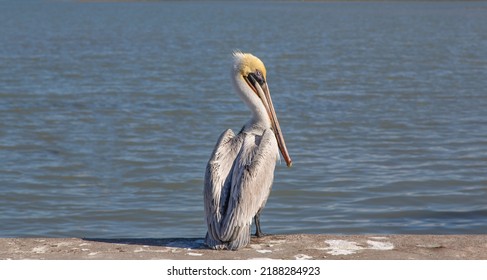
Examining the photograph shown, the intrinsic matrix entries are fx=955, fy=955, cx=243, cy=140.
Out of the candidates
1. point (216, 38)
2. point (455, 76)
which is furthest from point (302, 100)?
point (216, 38)

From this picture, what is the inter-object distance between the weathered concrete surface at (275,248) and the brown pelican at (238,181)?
0.10 metres

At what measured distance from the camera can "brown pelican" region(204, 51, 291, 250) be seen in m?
4.93

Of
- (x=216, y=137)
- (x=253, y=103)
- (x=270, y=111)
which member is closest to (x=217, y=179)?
(x=253, y=103)

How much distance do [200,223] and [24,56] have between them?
58.9 ft

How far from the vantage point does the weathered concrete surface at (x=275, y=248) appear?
15.6ft

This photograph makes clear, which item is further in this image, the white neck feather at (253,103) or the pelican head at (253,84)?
the pelican head at (253,84)

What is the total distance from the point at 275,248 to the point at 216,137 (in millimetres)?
6949

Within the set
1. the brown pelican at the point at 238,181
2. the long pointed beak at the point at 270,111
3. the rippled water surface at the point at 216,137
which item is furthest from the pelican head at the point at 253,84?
the rippled water surface at the point at 216,137

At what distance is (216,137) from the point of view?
1182cm

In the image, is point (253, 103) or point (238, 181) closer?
point (238, 181)

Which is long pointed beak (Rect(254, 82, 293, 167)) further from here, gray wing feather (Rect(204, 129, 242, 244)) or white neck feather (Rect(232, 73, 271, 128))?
gray wing feather (Rect(204, 129, 242, 244))

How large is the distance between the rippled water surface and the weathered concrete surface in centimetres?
258

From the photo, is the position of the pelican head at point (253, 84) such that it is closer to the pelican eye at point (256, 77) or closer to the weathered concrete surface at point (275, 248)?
the pelican eye at point (256, 77)

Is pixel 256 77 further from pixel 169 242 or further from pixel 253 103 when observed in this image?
pixel 169 242
